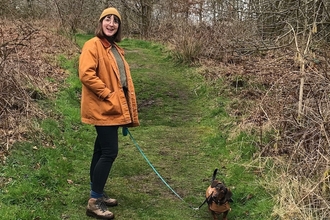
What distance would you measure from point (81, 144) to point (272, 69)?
5.13 metres

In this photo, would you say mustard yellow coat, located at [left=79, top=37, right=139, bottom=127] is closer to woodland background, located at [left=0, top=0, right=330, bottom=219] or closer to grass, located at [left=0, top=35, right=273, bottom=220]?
grass, located at [left=0, top=35, right=273, bottom=220]

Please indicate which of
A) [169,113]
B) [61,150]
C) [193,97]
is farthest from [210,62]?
[61,150]

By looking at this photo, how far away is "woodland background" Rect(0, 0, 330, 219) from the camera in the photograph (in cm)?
434

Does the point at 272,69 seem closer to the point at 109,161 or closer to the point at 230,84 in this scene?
the point at 230,84

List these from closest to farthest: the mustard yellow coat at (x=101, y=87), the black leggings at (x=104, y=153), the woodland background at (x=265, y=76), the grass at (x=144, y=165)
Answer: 1. the mustard yellow coat at (x=101, y=87)
2. the black leggings at (x=104, y=153)
3. the grass at (x=144, y=165)
4. the woodland background at (x=265, y=76)

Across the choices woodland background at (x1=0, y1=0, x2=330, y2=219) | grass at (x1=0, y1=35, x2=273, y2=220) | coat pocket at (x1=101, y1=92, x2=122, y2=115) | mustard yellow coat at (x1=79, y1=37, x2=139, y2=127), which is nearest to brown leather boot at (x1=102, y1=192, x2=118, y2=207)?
grass at (x1=0, y1=35, x2=273, y2=220)

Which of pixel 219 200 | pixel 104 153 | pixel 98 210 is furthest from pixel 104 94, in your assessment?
pixel 219 200

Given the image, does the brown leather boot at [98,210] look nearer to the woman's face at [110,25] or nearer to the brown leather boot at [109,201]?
the brown leather boot at [109,201]

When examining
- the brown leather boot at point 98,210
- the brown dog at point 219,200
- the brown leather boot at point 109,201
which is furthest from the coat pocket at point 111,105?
the brown dog at point 219,200

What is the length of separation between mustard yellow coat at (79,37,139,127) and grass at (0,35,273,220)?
1072 mm

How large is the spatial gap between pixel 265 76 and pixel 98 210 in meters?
6.13

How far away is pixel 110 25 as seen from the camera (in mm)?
3994

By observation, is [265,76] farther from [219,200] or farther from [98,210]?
[98,210]

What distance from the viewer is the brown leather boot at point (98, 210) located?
4.01m
